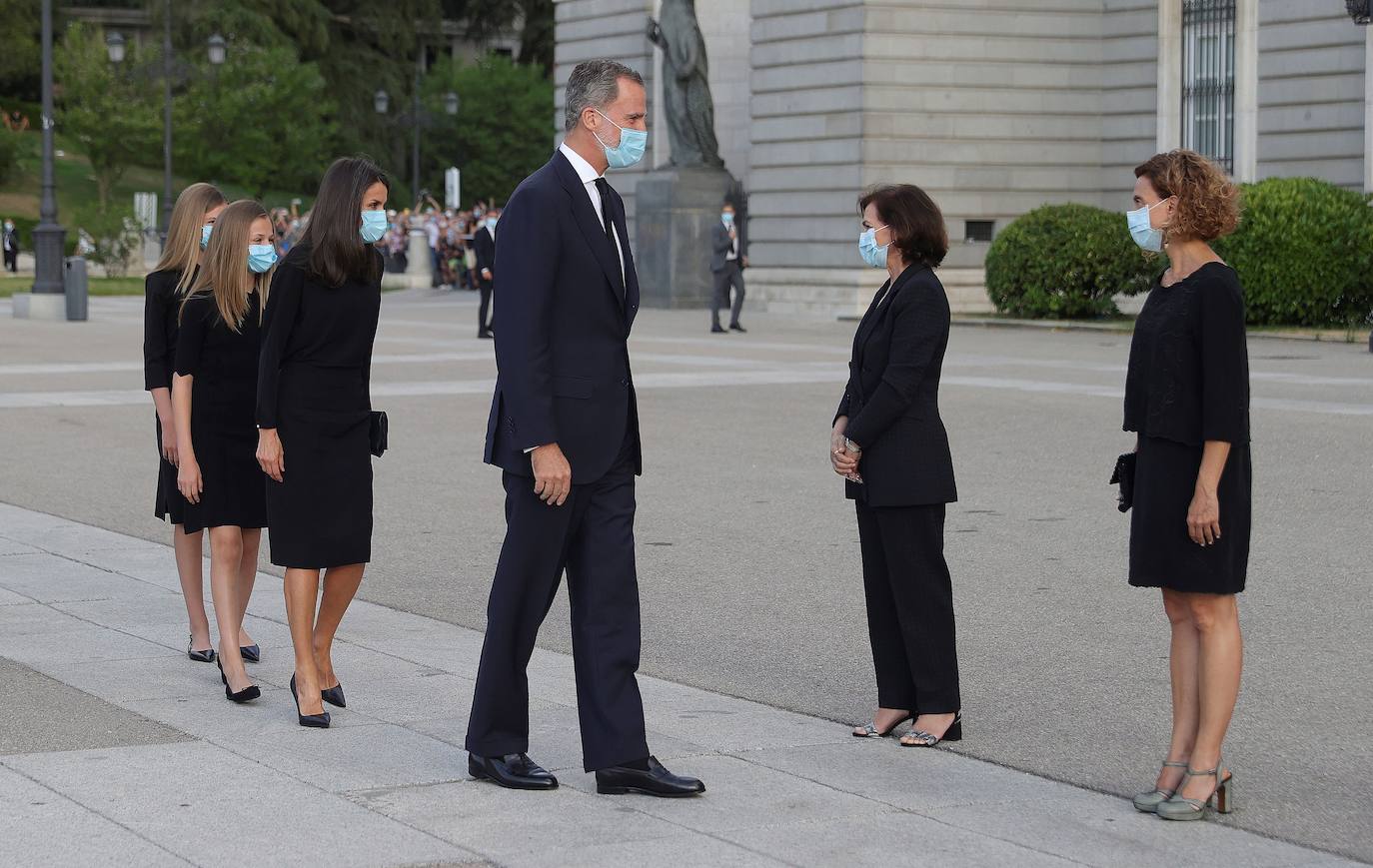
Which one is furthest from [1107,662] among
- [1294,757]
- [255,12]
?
[255,12]

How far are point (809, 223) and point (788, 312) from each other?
1527mm

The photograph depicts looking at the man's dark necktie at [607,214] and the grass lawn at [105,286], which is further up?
the man's dark necktie at [607,214]

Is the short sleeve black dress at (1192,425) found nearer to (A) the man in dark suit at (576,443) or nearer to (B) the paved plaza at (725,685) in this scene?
(B) the paved plaza at (725,685)

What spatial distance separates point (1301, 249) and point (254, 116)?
1852 inches

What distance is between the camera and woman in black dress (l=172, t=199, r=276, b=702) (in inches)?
280

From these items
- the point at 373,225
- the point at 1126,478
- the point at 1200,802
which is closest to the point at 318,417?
the point at 373,225

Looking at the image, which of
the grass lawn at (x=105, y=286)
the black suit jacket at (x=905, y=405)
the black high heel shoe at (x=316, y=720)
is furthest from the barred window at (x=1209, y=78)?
the black high heel shoe at (x=316, y=720)

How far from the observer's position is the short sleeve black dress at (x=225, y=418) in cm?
718

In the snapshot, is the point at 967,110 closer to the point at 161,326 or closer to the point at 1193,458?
the point at 161,326

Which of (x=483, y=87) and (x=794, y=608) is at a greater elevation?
(x=483, y=87)

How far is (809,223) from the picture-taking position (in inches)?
1315

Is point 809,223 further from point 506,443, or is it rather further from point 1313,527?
point 506,443

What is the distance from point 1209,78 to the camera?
102 feet

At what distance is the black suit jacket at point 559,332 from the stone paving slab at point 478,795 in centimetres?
97
